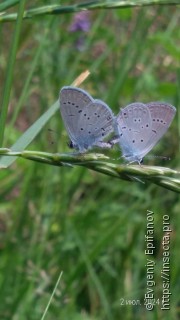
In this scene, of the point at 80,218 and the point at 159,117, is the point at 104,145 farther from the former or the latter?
the point at 80,218

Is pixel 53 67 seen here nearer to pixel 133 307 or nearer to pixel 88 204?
pixel 88 204

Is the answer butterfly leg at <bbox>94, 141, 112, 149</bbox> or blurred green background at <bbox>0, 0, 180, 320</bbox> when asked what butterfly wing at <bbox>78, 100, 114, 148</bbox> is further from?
blurred green background at <bbox>0, 0, 180, 320</bbox>

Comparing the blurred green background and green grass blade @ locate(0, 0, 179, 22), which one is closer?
green grass blade @ locate(0, 0, 179, 22)

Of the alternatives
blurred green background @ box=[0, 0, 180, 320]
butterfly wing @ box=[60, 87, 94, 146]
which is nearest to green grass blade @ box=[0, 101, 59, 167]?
butterfly wing @ box=[60, 87, 94, 146]

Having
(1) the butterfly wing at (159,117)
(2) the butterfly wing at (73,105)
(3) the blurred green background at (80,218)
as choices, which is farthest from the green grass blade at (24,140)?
(3) the blurred green background at (80,218)

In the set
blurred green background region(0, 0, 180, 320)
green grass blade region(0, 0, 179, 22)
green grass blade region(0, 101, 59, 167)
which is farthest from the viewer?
blurred green background region(0, 0, 180, 320)

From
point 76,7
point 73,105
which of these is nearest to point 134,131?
point 73,105

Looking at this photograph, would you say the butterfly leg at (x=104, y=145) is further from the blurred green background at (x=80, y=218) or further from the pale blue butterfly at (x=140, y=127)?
the blurred green background at (x=80, y=218)
